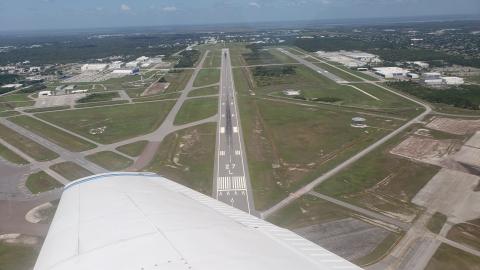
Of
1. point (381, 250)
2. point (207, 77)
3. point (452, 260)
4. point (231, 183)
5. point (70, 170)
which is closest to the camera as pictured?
point (452, 260)

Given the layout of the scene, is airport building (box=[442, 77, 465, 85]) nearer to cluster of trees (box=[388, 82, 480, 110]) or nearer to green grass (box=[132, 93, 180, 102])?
cluster of trees (box=[388, 82, 480, 110])

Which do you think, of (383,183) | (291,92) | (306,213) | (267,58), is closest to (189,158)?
A: (306,213)

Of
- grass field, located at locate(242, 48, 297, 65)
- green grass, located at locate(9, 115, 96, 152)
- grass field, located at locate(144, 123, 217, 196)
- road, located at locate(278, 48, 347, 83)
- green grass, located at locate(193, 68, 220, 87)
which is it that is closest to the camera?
grass field, located at locate(144, 123, 217, 196)

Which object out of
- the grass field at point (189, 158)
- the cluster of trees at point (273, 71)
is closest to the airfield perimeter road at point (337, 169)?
the grass field at point (189, 158)

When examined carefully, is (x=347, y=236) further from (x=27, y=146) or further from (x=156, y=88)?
(x=156, y=88)

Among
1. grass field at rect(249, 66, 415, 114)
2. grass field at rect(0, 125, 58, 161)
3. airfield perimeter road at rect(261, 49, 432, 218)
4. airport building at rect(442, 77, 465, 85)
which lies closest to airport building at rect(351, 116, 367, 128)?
airfield perimeter road at rect(261, 49, 432, 218)

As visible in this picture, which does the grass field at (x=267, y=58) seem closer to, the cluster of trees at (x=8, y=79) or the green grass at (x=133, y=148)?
the cluster of trees at (x=8, y=79)
